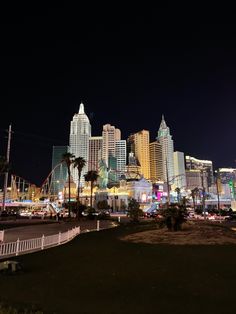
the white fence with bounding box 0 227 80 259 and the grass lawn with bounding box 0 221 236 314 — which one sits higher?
the white fence with bounding box 0 227 80 259

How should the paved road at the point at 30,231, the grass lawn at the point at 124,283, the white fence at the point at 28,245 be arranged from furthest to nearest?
the paved road at the point at 30,231, the white fence at the point at 28,245, the grass lawn at the point at 124,283

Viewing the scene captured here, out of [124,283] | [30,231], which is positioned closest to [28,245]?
[124,283]

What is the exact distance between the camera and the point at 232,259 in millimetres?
14953

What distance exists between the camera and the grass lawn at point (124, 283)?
8.06 meters

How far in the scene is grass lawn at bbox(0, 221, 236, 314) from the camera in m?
8.06

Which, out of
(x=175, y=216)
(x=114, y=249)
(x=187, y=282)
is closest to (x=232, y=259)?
(x=187, y=282)

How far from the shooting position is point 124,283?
10492 millimetres

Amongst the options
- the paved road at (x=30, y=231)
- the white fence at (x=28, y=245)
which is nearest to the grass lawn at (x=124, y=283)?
the white fence at (x=28, y=245)

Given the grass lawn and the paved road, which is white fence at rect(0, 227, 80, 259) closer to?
the grass lawn

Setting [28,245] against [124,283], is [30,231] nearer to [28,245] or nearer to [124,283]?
[28,245]

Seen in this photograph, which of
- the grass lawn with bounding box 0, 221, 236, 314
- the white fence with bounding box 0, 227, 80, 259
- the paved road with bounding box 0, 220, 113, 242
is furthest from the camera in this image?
the paved road with bounding box 0, 220, 113, 242

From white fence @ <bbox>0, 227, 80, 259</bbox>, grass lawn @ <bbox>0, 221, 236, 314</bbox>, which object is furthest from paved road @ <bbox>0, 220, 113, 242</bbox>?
grass lawn @ <bbox>0, 221, 236, 314</bbox>

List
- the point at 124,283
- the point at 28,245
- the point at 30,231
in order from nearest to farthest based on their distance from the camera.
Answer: the point at 124,283 < the point at 28,245 < the point at 30,231

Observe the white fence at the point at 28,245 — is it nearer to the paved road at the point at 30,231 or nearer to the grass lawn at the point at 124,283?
the grass lawn at the point at 124,283
